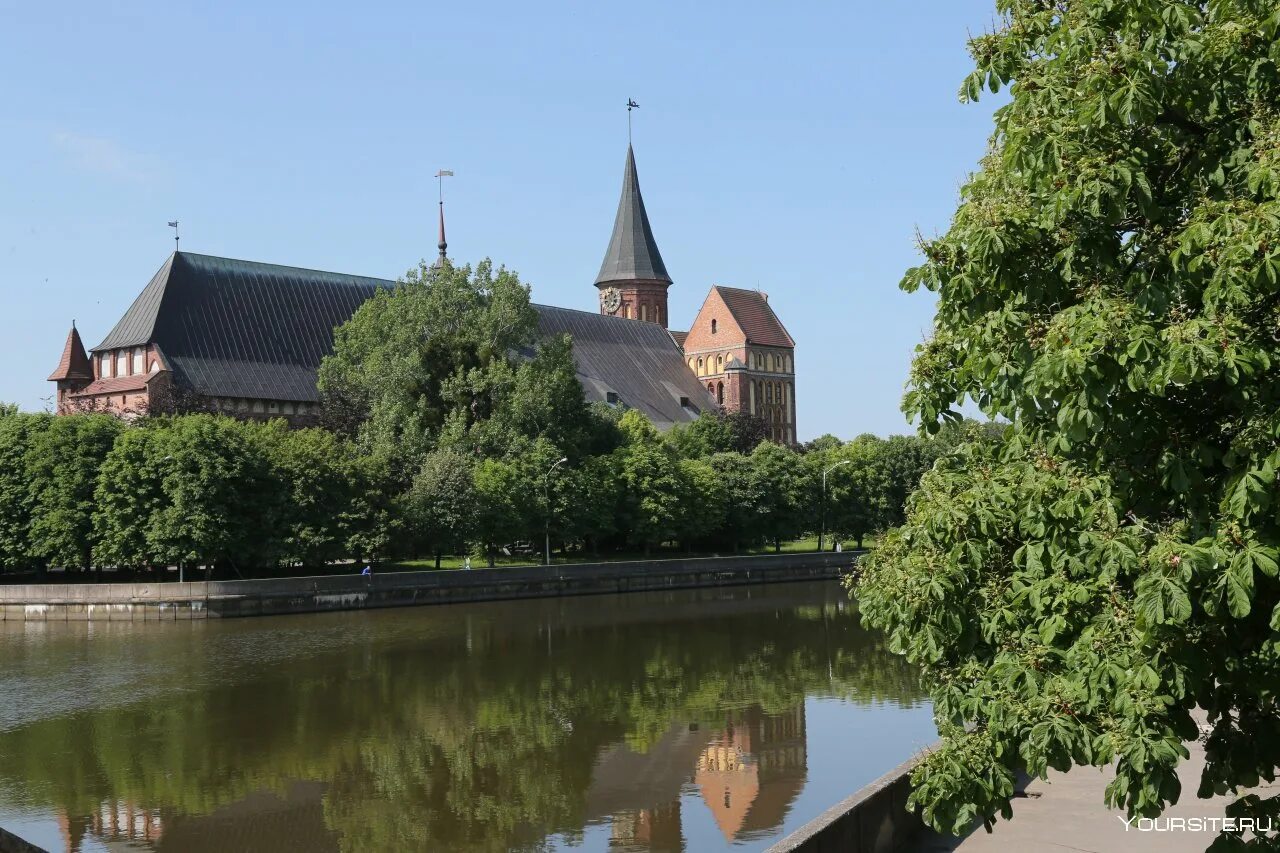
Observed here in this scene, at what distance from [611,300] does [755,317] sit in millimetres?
17166

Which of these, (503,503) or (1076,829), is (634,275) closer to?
(503,503)

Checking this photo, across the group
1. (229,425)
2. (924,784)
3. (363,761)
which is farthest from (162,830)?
(229,425)

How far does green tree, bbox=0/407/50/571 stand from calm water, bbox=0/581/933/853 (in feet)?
34.7

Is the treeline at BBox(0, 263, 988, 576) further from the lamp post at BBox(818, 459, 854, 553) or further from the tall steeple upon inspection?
the tall steeple

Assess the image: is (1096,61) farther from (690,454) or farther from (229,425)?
(690,454)

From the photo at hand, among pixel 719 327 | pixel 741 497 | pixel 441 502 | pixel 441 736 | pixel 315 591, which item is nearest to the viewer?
pixel 441 736

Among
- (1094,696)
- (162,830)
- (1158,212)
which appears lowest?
(162,830)

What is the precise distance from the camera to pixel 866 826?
11.7 meters

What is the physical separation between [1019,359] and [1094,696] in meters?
2.05

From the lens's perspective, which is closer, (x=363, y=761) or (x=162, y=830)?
(x=162, y=830)

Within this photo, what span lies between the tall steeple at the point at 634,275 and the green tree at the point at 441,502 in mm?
74226

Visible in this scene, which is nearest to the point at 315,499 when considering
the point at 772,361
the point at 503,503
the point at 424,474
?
the point at 424,474

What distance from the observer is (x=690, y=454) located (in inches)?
3381

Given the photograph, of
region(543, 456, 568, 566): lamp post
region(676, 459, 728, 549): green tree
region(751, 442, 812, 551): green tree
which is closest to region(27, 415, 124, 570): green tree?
region(543, 456, 568, 566): lamp post
